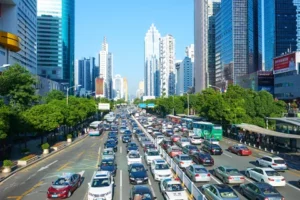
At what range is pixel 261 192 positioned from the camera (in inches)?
805

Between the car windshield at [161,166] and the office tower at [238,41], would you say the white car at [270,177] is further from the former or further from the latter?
the office tower at [238,41]

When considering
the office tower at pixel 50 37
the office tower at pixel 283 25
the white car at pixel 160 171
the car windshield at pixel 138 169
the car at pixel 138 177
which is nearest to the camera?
the car at pixel 138 177

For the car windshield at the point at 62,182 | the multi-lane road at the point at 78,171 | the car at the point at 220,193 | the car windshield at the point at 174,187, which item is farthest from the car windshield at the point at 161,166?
the car windshield at the point at 62,182

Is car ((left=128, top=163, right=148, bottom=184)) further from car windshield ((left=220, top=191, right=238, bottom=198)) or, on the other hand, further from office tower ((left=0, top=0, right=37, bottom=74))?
office tower ((left=0, top=0, right=37, bottom=74))

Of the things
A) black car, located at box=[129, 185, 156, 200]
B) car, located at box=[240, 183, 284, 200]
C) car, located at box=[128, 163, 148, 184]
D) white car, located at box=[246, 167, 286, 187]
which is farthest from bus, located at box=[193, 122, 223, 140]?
black car, located at box=[129, 185, 156, 200]

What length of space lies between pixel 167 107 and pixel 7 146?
96.0 meters

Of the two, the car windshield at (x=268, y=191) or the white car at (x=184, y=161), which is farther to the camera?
the white car at (x=184, y=161)

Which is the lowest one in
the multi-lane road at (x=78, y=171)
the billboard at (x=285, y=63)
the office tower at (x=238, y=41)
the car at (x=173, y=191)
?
the multi-lane road at (x=78, y=171)

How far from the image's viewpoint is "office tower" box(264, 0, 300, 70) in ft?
593

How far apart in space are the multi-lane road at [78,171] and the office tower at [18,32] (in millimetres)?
34689

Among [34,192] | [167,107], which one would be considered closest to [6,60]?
[34,192]

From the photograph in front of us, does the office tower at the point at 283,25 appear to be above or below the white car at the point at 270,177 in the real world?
above

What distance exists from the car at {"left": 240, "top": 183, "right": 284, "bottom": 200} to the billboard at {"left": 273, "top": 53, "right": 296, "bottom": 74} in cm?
8559

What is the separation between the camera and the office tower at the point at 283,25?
593 ft
